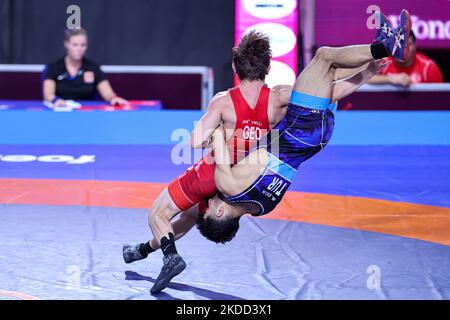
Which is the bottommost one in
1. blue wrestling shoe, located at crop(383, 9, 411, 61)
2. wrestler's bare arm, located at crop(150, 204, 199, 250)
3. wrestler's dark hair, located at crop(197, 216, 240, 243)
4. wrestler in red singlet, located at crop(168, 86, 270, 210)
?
wrestler's bare arm, located at crop(150, 204, 199, 250)

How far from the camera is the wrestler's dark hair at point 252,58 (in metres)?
5.48

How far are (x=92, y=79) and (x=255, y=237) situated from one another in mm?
3425

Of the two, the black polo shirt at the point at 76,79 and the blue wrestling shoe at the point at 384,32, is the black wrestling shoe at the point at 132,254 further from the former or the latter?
the black polo shirt at the point at 76,79

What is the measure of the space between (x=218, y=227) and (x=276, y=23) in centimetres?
460

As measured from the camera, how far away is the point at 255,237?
6.26 m

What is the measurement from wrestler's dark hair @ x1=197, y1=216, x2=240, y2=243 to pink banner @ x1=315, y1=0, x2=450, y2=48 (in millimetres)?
5504

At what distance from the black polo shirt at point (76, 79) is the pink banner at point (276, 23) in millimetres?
1427

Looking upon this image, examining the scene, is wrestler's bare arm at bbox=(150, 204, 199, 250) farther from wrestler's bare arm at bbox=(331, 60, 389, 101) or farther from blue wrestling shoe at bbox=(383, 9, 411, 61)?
blue wrestling shoe at bbox=(383, 9, 411, 61)

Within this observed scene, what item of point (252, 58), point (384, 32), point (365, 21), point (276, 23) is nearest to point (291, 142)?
point (252, 58)

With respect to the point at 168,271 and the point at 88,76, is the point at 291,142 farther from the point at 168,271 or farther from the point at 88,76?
the point at 88,76

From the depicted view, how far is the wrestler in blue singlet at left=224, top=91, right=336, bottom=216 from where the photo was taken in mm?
5223

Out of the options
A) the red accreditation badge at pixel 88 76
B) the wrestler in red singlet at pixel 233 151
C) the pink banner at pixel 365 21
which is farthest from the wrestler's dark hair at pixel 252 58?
the pink banner at pixel 365 21

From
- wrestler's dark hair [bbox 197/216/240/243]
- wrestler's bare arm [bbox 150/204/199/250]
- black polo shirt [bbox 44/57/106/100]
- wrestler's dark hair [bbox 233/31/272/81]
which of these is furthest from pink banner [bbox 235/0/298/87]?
wrestler's dark hair [bbox 197/216/240/243]

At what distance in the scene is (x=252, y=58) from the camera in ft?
18.0
